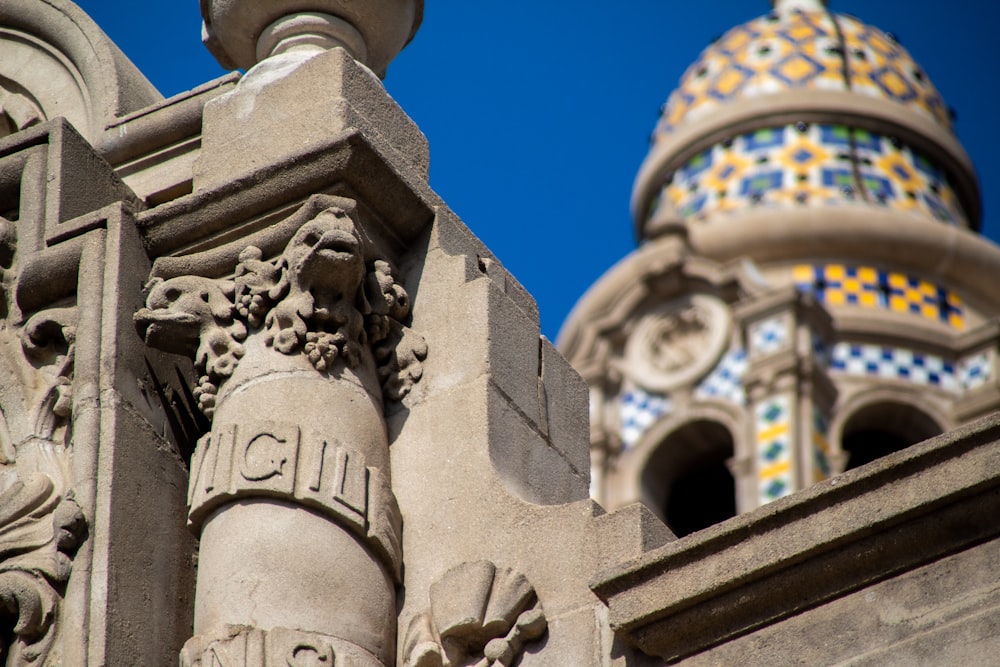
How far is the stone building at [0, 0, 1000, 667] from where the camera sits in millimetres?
7367

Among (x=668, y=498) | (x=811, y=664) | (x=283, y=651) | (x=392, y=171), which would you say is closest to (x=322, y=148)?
(x=392, y=171)

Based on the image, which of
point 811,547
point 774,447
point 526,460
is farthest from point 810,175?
point 811,547

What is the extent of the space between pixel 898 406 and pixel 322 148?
93.4 ft

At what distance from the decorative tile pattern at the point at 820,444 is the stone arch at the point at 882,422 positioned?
8.4 inches

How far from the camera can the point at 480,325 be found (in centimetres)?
862

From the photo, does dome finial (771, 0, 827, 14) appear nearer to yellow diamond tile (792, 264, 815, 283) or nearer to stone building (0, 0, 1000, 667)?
yellow diamond tile (792, 264, 815, 283)

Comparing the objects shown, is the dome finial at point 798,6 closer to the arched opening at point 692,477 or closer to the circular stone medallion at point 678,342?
the circular stone medallion at point 678,342

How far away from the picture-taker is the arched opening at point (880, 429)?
3612 cm

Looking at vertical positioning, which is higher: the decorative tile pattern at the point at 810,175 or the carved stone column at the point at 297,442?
the decorative tile pattern at the point at 810,175

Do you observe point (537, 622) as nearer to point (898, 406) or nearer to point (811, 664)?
point (811, 664)

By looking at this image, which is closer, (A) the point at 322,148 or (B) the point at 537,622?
(B) the point at 537,622

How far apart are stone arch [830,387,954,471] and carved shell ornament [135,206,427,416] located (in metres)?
27.2

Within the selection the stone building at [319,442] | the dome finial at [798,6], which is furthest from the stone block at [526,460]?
the dome finial at [798,6]

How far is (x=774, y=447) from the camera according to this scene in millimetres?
34812
